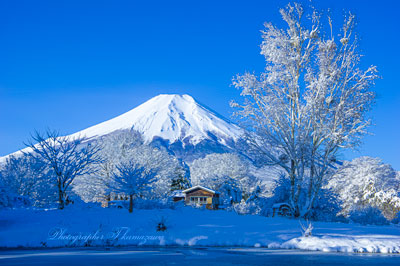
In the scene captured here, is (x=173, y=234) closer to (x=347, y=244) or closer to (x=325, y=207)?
(x=347, y=244)

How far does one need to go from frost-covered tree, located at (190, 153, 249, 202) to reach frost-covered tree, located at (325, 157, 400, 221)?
12694 mm

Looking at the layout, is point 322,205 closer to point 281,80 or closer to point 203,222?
point 281,80

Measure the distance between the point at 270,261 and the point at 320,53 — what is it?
16.0 metres

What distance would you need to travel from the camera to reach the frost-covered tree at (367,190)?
2839 cm

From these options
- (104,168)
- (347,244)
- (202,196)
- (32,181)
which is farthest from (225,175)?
(347,244)

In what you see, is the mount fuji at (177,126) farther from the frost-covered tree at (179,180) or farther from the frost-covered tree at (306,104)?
the frost-covered tree at (306,104)

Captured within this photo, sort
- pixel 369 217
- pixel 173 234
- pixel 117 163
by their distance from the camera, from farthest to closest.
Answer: pixel 117 163
pixel 369 217
pixel 173 234

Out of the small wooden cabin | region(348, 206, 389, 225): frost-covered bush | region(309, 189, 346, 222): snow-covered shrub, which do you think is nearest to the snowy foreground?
region(348, 206, 389, 225): frost-covered bush

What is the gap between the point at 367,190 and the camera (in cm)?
3256

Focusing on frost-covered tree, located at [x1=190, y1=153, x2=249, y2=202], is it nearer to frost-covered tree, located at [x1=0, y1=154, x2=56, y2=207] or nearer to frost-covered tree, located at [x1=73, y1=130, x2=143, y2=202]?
frost-covered tree, located at [x1=73, y1=130, x2=143, y2=202]

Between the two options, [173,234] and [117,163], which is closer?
[173,234]

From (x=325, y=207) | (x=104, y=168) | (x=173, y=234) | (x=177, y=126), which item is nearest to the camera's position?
(x=173, y=234)

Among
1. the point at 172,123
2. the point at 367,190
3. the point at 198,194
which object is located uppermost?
the point at 172,123

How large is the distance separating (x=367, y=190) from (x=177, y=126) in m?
131
